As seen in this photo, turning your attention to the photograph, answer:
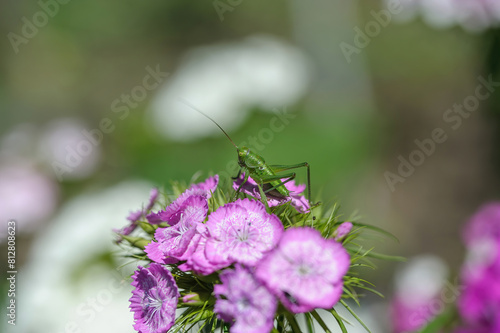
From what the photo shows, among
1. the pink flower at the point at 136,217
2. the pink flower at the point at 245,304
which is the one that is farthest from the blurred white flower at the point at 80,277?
the pink flower at the point at 245,304

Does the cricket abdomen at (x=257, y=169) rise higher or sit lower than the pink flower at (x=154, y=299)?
higher

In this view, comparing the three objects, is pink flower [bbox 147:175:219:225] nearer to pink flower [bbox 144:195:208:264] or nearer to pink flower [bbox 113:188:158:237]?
pink flower [bbox 144:195:208:264]

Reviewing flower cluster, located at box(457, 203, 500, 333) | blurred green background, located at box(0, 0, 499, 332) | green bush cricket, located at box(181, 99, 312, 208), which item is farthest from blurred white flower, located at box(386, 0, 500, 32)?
flower cluster, located at box(457, 203, 500, 333)

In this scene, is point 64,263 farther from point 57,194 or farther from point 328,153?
point 328,153

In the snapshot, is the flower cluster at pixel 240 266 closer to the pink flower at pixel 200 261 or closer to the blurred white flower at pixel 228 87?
the pink flower at pixel 200 261

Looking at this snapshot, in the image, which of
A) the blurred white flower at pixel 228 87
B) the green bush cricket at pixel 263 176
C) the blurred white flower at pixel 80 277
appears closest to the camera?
the green bush cricket at pixel 263 176

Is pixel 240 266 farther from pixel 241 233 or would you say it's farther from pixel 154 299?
pixel 154 299

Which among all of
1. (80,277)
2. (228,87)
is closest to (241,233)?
(80,277)
